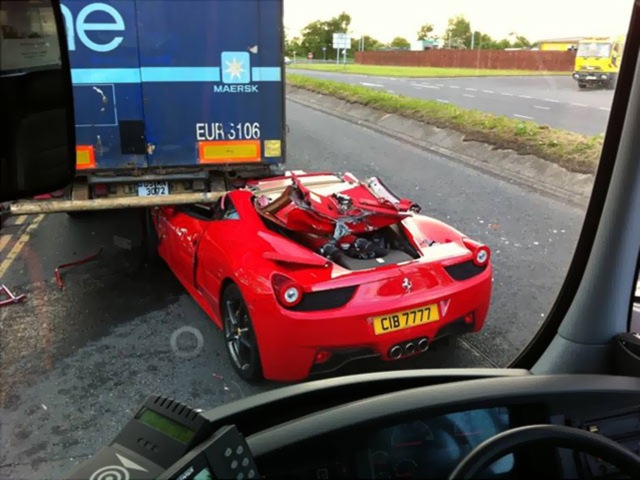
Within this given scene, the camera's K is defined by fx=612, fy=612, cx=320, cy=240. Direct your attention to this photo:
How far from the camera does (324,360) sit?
11.6 feet

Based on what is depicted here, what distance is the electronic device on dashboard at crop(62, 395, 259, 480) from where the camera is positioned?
1360 mm

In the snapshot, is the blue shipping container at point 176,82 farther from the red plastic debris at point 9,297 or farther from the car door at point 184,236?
the red plastic debris at point 9,297

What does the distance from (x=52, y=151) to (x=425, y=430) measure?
4.33ft

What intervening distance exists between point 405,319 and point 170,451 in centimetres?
229

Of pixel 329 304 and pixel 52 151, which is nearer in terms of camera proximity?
pixel 52 151

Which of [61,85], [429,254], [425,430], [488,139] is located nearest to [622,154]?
[425,430]

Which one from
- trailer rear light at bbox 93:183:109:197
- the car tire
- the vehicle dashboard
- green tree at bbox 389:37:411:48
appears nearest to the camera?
the vehicle dashboard

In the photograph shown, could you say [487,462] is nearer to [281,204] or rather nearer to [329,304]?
[329,304]

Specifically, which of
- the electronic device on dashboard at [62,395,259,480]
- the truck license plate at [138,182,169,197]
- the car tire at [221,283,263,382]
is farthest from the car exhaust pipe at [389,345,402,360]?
the truck license plate at [138,182,169,197]

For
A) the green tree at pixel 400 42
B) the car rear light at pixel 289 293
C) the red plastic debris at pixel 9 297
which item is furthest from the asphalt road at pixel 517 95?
the red plastic debris at pixel 9 297

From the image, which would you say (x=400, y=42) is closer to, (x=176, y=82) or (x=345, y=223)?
(x=345, y=223)

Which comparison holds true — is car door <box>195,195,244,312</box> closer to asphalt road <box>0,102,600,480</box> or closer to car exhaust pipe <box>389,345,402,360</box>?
asphalt road <box>0,102,600,480</box>

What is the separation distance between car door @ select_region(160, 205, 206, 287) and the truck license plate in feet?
1.32

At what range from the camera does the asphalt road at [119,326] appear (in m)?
3.37
